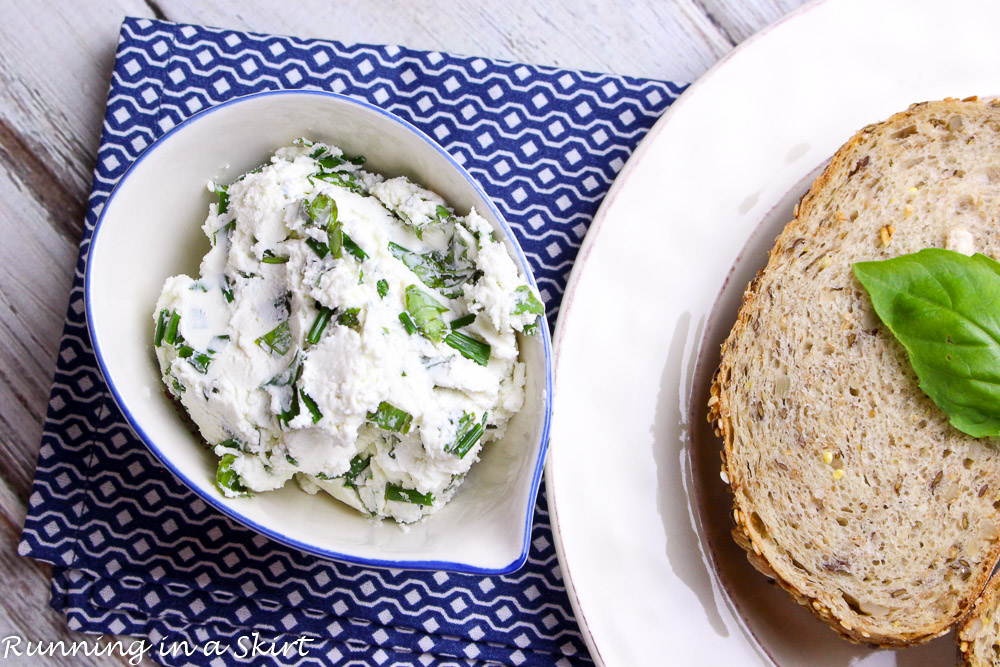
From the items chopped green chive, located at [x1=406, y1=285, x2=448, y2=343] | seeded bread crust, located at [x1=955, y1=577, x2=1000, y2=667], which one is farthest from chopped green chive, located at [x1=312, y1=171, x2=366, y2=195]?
seeded bread crust, located at [x1=955, y1=577, x2=1000, y2=667]

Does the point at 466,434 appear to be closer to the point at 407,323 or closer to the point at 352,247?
the point at 407,323

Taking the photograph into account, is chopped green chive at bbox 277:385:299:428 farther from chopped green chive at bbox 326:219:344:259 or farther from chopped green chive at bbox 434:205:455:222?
chopped green chive at bbox 434:205:455:222

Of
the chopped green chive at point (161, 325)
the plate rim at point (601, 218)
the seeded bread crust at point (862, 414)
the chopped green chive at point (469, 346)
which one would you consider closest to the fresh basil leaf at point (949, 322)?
the seeded bread crust at point (862, 414)

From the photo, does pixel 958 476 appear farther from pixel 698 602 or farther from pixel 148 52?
pixel 148 52

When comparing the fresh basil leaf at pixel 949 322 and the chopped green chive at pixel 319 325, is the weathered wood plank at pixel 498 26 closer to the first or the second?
the fresh basil leaf at pixel 949 322

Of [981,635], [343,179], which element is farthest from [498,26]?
[981,635]

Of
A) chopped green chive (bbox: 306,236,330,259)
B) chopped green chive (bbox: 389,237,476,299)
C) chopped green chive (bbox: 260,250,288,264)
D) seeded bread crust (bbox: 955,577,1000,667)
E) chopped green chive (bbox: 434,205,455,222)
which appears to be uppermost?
chopped green chive (bbox: 434,205,455,222)
